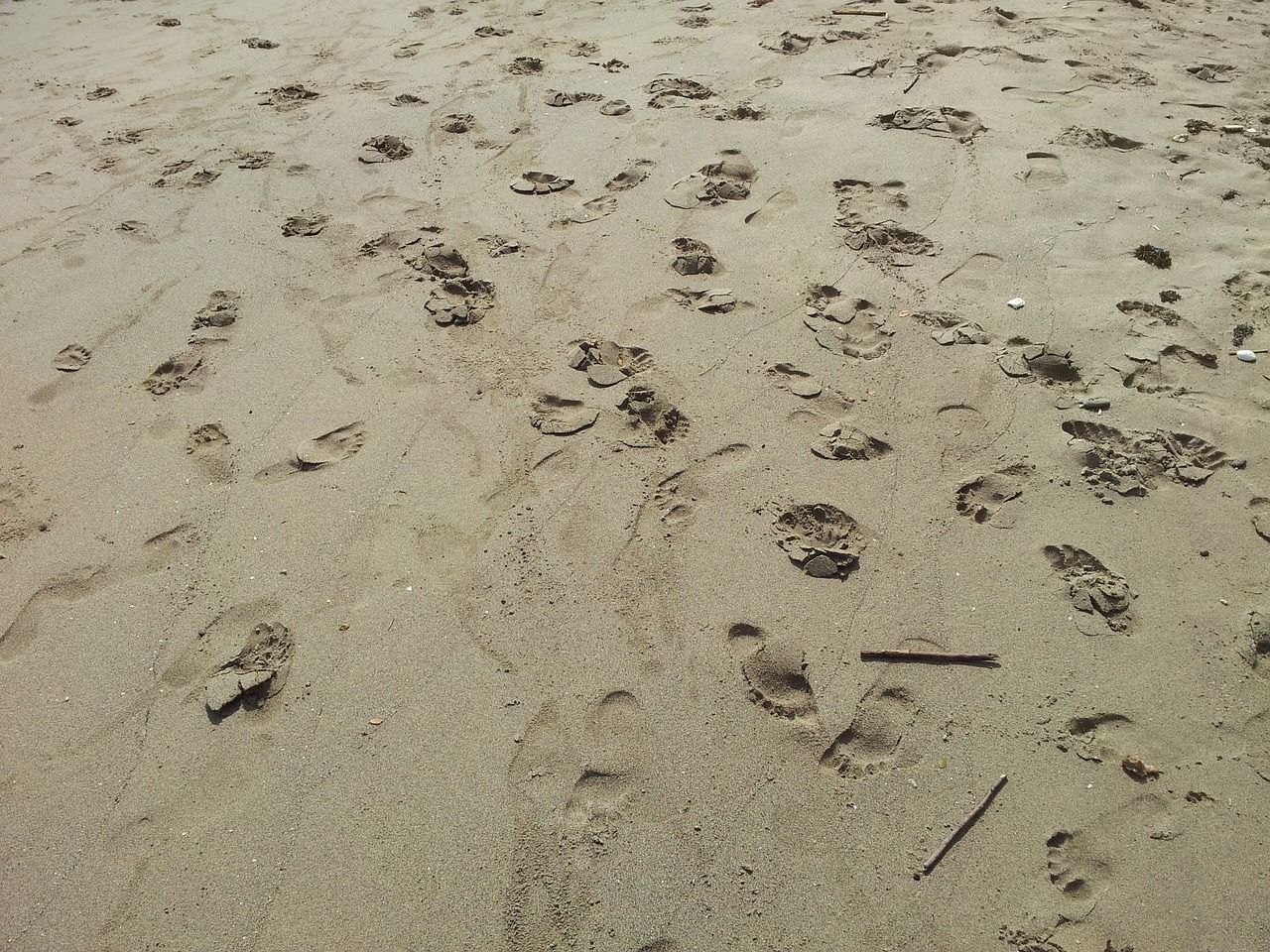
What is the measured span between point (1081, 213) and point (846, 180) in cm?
107

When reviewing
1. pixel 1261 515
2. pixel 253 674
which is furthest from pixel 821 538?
pixel 253 674

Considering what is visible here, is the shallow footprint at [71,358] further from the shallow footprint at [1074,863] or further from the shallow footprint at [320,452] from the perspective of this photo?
the shallow footprint at [1074,863]

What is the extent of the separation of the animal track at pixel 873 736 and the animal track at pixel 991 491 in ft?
2.34

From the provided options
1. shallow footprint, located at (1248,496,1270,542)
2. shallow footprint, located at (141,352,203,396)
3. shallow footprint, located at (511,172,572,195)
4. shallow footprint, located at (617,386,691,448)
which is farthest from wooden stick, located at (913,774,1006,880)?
shallow footprint, located at (511,172,572,195)

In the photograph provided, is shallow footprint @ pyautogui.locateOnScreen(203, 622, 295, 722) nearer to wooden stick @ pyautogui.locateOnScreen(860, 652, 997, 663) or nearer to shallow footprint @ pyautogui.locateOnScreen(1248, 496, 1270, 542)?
wooden stick @ pyautogui.locateOnScreen(860, 652, 997, 663)

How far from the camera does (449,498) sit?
8.66ft

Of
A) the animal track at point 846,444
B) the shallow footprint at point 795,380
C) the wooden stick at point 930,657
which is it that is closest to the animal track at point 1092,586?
the wooden stick at point 930,657

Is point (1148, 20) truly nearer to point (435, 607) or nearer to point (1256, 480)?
point (1256, 480)

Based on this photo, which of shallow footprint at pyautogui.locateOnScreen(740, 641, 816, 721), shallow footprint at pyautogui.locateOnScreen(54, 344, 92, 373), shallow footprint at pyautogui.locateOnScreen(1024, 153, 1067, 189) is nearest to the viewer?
shallow footprint at pyautogui.locateOnScreen(740, 641, 816, 721)

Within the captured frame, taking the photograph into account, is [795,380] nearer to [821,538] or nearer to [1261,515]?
[821,538]

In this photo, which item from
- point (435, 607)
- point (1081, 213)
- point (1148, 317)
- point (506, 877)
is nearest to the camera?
point (506, 877)

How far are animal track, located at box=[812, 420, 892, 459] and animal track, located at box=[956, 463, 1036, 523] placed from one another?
30 cm

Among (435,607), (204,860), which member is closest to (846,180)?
(435,607)

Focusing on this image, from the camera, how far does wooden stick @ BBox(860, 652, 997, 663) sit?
2154mm
